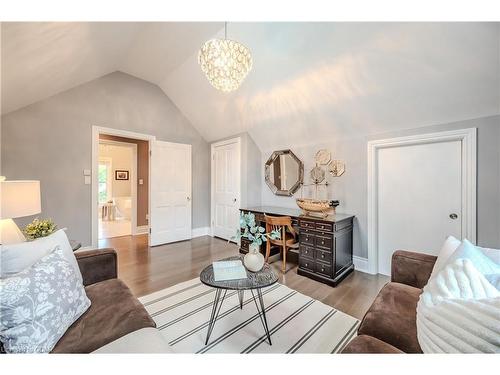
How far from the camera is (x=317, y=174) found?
10.9 feet

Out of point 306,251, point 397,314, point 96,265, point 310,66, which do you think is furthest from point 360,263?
point 96,265

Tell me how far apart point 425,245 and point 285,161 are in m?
2.29

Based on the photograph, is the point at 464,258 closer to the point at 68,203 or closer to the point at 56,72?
the point at 56,72

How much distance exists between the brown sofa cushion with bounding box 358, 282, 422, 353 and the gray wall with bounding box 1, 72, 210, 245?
397 cm

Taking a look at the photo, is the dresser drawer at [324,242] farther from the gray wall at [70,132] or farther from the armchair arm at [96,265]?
the gray wall at [70,132]

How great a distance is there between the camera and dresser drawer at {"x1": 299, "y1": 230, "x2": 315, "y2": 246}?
2709 mm

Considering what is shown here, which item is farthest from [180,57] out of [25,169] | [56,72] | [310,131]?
[25,169]

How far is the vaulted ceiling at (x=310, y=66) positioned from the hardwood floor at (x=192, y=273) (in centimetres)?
200

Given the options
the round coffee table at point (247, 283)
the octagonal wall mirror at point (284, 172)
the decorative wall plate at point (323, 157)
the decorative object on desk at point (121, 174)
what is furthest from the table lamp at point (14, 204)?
the decorative object on desk at point (121, 174)

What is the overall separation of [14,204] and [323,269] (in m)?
2.97

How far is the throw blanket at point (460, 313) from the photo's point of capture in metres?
0.72

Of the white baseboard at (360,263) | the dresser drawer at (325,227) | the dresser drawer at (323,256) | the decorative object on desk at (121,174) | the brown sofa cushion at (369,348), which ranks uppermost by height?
the decorative object on desk at (121,174)

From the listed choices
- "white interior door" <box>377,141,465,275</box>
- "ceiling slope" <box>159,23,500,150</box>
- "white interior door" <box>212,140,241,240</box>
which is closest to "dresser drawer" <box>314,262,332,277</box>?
"white interior door" <box>377,141,465,275</box>

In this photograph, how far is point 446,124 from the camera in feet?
7.56
